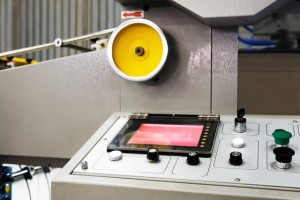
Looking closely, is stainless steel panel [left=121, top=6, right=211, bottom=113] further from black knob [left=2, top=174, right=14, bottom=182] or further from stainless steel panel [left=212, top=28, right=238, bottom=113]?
black knob [left=2, top=174, right=14, bottom=182]

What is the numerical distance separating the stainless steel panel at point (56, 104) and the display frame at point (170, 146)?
16 cm

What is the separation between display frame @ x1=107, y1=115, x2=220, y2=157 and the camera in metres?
0.78

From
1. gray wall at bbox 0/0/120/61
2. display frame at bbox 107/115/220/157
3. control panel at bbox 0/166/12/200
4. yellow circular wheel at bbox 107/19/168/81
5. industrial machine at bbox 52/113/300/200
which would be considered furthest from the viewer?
gray wall at bbox 0/0/120/61

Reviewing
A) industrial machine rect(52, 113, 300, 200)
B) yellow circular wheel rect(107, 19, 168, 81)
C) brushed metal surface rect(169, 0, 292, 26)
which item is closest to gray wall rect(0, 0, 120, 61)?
yellow circular wheel rect(107, 19, 168, 81)

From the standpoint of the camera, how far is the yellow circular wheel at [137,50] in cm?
98

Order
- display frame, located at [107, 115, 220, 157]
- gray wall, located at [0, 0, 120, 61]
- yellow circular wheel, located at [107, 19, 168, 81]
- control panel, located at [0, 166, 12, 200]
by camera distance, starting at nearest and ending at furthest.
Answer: display frame, located at [107, 115, 220, 157], yellow circular wheel, located at [107, 19, 168, 81], control panel, located at [0, 166, 12, 200], gray wall, located at [0, 0, 120, 61]

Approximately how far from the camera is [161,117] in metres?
0.99

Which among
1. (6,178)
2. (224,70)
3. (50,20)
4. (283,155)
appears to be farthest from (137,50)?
(50,20)

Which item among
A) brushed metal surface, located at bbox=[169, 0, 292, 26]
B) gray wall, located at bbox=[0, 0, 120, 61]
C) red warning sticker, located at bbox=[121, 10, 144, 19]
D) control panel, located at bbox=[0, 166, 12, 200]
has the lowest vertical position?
control panel, located at bbox=[0, 166, 12, 200]

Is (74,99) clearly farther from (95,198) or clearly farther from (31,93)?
(95,198)

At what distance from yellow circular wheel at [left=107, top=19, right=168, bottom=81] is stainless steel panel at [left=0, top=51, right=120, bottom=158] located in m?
0.06

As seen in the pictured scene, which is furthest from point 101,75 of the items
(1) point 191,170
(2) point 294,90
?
(2) point 294,90

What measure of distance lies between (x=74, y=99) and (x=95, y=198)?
1.53ft

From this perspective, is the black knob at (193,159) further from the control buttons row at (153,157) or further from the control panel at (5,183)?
the control panel at (5,183)
